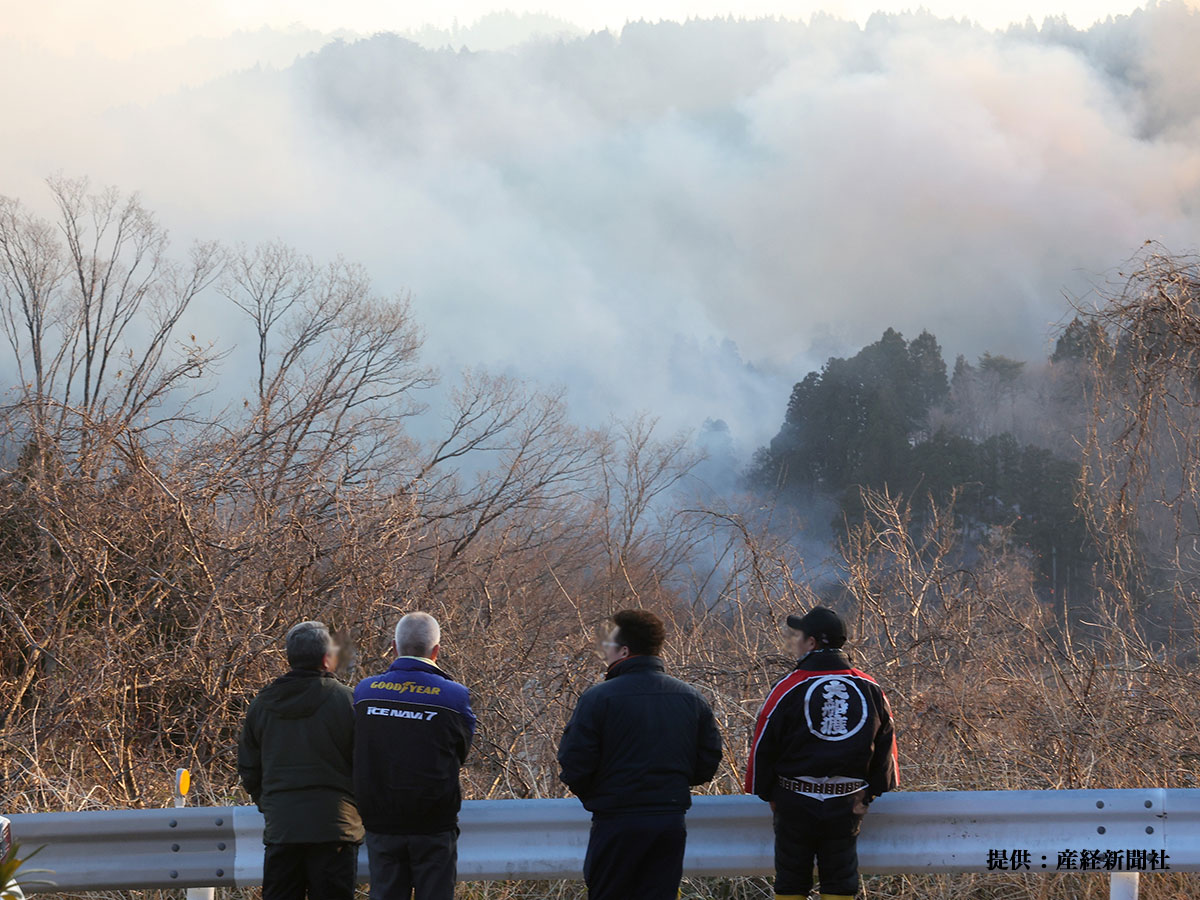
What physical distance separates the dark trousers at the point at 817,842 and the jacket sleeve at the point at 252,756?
218 cm

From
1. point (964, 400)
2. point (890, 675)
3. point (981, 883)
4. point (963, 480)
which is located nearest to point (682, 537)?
point (890, 675)

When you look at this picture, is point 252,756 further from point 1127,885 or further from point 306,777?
point 1127,885

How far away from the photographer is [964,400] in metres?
64.2

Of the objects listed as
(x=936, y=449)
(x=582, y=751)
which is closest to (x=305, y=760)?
(x=582, y=751)

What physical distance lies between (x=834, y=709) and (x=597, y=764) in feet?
3.18

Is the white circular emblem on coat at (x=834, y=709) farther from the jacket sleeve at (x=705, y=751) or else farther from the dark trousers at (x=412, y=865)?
the dark trousers at (x=412, y=865)

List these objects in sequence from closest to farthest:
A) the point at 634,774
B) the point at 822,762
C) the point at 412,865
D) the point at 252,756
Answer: the point at 634,774
the point at 822,762
the point at 412,865
the point at 252,756

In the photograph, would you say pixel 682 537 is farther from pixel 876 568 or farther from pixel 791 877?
pixel 791 877

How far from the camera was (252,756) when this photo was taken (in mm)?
4508

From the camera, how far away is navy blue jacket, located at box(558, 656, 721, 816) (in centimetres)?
408

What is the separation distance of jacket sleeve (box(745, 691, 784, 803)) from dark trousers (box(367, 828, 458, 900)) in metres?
1.27

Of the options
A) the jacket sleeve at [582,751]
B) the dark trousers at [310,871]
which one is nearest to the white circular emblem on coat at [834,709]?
the jacket sleeve at [582,751]

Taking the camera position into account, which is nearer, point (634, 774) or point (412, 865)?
point (634, 774)

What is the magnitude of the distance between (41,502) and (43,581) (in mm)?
915
